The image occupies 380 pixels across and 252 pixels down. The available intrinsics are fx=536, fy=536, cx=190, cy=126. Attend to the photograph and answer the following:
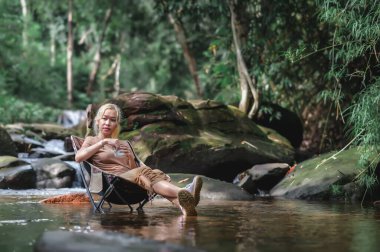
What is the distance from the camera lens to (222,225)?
4.52 m

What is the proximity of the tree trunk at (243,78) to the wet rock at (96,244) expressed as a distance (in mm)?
10677

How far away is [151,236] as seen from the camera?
371 cm

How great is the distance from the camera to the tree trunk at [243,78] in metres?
13.5

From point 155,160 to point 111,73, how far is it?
1103 inches

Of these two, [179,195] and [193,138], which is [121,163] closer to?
[179,195]

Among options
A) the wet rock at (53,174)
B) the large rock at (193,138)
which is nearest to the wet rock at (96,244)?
the large rock at (193,138)

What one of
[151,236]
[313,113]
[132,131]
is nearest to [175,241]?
[151,236]

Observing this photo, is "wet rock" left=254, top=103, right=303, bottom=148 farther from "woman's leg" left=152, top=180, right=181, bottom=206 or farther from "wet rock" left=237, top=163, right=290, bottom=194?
"woman's leg" left=152, top=180, right=181, bottom=206

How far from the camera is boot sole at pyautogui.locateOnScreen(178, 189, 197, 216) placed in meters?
5.04

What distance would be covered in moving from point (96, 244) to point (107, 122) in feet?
9.49

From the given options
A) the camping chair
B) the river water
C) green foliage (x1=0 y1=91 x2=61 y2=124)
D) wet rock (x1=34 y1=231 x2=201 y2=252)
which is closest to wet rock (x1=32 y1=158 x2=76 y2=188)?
the river water

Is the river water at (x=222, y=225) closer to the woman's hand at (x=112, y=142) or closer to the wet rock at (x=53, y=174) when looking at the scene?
the woman's hand at (x=112, y=142)

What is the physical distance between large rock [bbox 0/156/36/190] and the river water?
2.80 m

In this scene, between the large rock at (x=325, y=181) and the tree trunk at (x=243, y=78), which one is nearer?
the large rock at (x=325, y=181)
